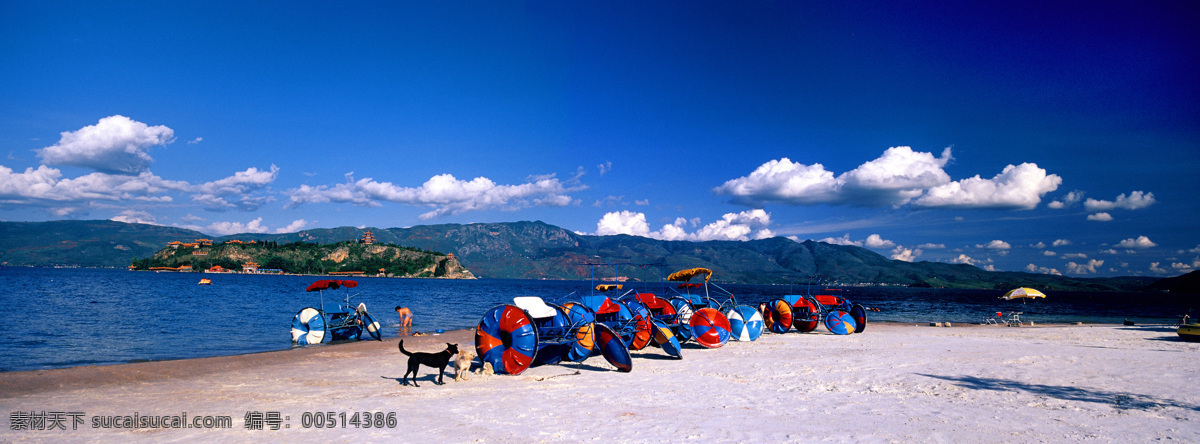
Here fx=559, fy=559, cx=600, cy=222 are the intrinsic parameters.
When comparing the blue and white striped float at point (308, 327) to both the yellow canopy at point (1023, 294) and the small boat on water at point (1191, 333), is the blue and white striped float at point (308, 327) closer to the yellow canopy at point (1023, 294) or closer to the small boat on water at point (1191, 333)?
the small boat on water at point (1191, 333)

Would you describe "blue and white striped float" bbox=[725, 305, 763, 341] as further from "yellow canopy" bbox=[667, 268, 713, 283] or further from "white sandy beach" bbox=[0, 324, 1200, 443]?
"white sandy beach" bbox=[0, 324, 1200, 443]

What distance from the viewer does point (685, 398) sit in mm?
10930

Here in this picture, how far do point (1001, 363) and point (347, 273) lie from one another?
205m

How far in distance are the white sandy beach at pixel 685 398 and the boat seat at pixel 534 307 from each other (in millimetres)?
1534

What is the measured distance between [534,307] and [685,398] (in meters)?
5.39

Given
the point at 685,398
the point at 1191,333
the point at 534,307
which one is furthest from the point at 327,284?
the point at 1191,333

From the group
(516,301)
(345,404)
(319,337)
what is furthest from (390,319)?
(345,404)

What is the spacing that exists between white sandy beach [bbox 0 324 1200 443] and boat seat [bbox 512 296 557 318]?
153 centimetres

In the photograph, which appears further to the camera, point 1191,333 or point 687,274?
point 687,274

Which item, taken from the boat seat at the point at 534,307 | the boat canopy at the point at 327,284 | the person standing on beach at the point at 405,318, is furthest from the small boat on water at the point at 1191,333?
the person standing on beach at the point at 405,318

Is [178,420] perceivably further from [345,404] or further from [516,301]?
[516,301]

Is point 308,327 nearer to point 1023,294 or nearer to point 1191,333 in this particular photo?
point 1191,333

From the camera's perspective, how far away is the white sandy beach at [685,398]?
819cm

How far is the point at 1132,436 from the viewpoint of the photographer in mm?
7980
